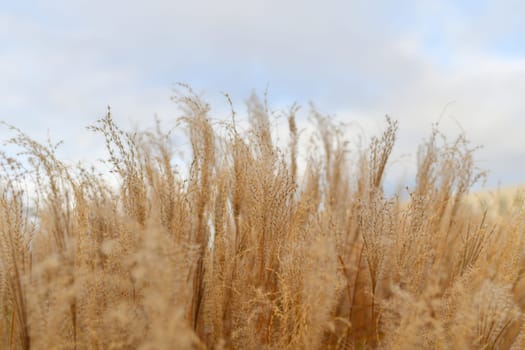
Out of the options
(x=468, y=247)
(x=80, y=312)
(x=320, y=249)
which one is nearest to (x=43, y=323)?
(x=80, y=312)

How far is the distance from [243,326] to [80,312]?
0.76 m

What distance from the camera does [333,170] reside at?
17.2 ft

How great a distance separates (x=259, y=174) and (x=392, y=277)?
100cm

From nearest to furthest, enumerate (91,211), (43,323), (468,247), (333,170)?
(43,323), (91,211), (468,247), (333,170)

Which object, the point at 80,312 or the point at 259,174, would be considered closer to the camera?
the point at 80,312

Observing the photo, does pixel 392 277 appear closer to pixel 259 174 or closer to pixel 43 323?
pixel 259 174

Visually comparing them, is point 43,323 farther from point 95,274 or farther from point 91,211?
point 91,211

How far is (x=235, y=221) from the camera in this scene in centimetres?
277

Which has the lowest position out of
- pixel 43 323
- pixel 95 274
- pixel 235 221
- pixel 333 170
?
pixel 43 323

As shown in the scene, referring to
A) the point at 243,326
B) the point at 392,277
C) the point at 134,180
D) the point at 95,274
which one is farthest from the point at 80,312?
the point at 392,277

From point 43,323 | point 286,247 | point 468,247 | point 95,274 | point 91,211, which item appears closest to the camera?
point 43,323

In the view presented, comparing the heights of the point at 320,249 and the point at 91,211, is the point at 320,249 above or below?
below

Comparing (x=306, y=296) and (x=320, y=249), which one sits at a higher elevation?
(x=320, y=249)

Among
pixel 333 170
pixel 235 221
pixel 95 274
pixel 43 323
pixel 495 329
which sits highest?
pixel 333 170
